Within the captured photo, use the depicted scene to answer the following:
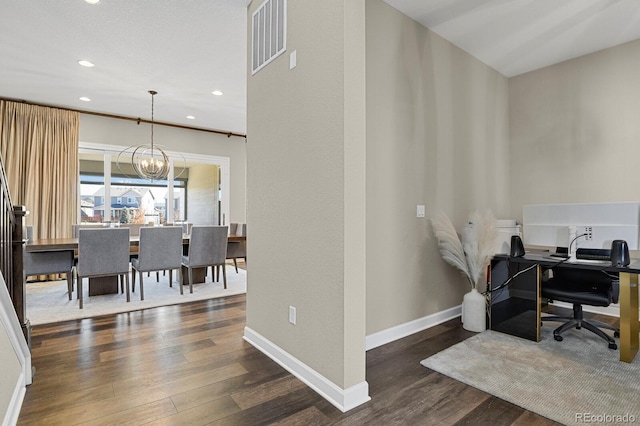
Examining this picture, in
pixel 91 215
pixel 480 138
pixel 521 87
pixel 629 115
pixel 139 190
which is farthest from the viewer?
pixel 139 190

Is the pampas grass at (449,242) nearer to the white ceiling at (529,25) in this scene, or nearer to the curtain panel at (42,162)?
the white ceiling at (529,25)

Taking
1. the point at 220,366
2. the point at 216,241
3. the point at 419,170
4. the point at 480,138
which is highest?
the point at 480,138

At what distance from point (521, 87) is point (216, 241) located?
14.0 feet

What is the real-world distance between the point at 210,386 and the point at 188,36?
3.22 metres

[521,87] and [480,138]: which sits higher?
[521,87]

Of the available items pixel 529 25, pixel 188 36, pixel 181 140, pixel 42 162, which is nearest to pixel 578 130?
pixel 529 25

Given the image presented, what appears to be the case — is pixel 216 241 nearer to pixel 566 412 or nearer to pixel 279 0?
pixel 279 0

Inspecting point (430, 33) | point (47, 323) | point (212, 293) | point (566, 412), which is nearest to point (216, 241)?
point (212, 293)

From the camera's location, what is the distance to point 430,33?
3.15 m

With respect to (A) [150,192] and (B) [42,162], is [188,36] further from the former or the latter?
(A) [150,192]

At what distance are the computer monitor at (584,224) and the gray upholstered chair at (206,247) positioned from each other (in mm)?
3473

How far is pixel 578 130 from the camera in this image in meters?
3.62

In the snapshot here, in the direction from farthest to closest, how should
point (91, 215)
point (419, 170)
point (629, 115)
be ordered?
point (91, 215) → point (629, 115) → point (419, 170)

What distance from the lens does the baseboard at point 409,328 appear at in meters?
2.66
